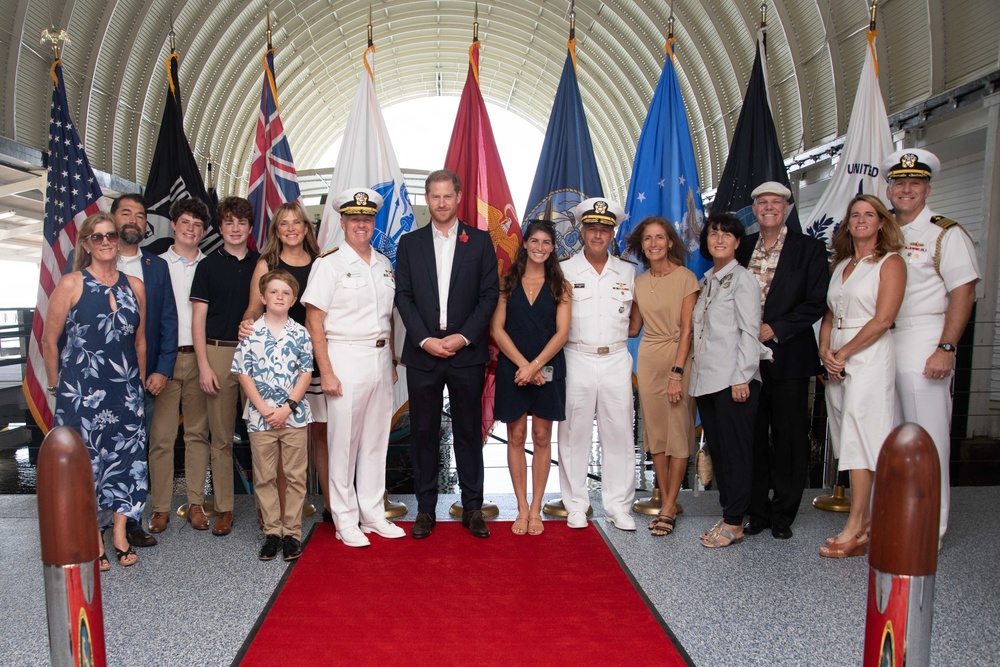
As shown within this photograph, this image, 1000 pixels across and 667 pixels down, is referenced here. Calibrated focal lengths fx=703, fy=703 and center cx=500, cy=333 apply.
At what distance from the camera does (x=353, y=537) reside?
350 cm

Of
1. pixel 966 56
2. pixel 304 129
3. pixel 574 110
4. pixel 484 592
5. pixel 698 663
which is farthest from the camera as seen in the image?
pixel 304 129

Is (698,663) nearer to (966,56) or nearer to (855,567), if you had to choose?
(855,567)

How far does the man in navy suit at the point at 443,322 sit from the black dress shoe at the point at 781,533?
150cm

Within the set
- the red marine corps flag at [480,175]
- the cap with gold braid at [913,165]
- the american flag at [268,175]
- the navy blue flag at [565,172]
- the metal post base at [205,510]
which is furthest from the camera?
the american flag at [268,175]

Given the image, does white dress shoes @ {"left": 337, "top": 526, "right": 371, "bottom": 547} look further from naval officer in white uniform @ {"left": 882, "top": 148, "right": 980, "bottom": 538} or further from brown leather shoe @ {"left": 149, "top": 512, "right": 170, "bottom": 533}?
naval officer in white uniform @ {"left": 882, "top": 148, "right": 980, "bottom": 538}

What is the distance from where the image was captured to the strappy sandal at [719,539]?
11.5 feet

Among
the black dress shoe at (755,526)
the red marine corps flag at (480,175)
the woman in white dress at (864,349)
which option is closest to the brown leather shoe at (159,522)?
the red marine corps flag at (480,175)

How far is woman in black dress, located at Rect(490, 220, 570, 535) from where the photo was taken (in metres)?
3.67

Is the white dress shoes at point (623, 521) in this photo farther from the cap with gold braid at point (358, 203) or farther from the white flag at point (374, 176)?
the cap with gold braid at point (358, 203)

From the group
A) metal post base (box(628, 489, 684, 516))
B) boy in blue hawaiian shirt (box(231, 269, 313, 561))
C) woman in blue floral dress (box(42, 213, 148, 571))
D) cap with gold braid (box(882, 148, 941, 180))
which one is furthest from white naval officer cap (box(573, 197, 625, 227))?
woman in blue floral dress (box(42, 213, 148, 571))

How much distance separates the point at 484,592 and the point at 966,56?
7147 mm

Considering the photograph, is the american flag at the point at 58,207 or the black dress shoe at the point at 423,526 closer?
the black dress shoe at the point at 423,526

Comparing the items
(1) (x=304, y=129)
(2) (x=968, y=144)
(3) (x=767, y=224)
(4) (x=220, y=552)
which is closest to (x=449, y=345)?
(4) (x=220, y=552)

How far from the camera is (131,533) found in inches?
139
